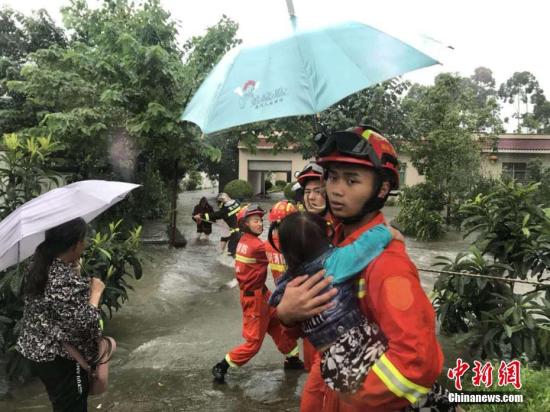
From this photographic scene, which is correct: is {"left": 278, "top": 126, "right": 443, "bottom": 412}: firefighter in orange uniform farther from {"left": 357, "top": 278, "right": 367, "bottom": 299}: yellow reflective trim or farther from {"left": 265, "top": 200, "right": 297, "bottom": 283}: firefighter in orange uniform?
{"left": 265, "top": 200, "right": 297, "bottom": 283}: firefighter in orange uniform

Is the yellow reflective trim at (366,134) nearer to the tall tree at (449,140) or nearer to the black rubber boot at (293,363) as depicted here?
the black rubber boot at (293,363)

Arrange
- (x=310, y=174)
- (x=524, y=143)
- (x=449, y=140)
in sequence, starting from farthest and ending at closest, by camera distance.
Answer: (x=524, y=143) < (x=449, y=140) < (x=310, y=174)

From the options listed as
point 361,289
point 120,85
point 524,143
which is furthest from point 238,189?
point 361,289

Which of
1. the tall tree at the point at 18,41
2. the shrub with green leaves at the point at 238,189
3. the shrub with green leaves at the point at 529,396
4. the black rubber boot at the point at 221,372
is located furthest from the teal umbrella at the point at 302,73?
the shrub with green leaves at the point at 238,189

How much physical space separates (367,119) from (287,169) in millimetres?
10457

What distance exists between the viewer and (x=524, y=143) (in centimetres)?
2234

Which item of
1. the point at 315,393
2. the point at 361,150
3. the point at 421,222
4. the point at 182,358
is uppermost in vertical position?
the point at 361,150

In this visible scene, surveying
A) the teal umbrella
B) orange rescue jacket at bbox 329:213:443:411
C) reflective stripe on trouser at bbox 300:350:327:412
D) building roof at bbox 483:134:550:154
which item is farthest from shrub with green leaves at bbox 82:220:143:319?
building roof at bbox 483:134:550:154

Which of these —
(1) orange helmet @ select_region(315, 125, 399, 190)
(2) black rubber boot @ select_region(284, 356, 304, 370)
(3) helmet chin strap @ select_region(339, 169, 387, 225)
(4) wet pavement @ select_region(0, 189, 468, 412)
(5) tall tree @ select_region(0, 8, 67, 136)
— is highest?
(5) tall tree @ select_region(0, 8, 67, 136)

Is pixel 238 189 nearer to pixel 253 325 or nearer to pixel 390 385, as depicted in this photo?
pixel 253 325

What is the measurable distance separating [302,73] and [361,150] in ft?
3.78

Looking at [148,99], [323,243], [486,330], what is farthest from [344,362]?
[148,99]

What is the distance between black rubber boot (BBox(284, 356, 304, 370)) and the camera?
4.30 m

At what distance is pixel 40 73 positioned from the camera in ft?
27.5
